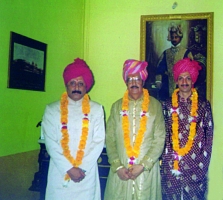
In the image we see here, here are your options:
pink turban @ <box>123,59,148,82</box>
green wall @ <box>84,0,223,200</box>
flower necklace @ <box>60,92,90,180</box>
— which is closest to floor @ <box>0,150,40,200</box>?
flower necklace @ <box>60,92,90,180</box>

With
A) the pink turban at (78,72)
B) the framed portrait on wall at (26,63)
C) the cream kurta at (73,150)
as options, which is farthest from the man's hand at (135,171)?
the framed portrait on wall at (26,63)

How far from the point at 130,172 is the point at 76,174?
45 cm

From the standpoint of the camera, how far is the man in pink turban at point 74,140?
8.00 feet

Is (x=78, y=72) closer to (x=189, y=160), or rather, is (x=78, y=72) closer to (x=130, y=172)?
(x=130, y=172)

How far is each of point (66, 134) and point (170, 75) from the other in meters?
2.03

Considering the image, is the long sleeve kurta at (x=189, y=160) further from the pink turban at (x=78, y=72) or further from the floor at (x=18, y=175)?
the floor at (x=18, y=175)

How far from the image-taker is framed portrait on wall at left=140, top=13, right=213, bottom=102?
3.94 metres

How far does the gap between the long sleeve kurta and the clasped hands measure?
0.36 meters

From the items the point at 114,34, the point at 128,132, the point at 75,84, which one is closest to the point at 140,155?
the point at 128,132

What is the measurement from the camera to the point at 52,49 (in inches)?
140

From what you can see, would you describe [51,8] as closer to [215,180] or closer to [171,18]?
[171,18]

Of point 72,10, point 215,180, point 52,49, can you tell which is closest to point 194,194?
point 215,180

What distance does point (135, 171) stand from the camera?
2.41 meters

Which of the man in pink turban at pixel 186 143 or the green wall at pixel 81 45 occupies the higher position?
the green wall at pixel 81 45
